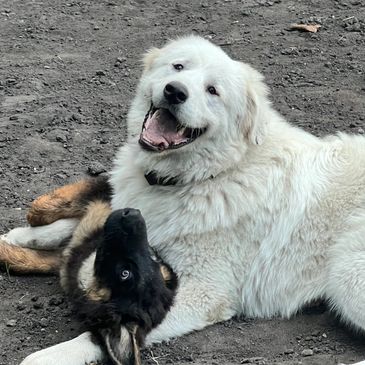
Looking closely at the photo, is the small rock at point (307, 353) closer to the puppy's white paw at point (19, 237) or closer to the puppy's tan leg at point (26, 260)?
the puppy's tan leg at point (26, 260)

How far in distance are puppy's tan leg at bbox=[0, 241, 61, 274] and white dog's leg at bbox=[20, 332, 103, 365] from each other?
34.9 inches

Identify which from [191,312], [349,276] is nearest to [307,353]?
[349,276]

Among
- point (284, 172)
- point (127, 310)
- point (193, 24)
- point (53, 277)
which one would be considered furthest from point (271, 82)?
point (127, 310)

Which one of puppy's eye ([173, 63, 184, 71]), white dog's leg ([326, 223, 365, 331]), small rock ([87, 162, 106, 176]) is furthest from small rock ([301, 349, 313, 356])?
small rock ([87, 162, 106, 176])

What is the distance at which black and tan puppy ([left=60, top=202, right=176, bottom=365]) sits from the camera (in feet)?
15.1

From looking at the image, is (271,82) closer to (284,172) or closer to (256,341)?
(284,172)

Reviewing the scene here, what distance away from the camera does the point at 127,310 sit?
4668 mm

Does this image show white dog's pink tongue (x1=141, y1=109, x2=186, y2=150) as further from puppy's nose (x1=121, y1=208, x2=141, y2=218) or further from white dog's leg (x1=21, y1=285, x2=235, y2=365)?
white dog's leg (x1=21, y1=285, x2=235, y2=365)

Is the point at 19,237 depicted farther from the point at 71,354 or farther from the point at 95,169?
the point at 71,354

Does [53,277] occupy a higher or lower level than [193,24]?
lower

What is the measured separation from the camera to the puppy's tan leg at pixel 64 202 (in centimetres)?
564

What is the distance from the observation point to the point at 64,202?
18.6ft

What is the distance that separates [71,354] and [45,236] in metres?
1.21

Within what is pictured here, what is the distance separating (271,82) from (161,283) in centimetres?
376
